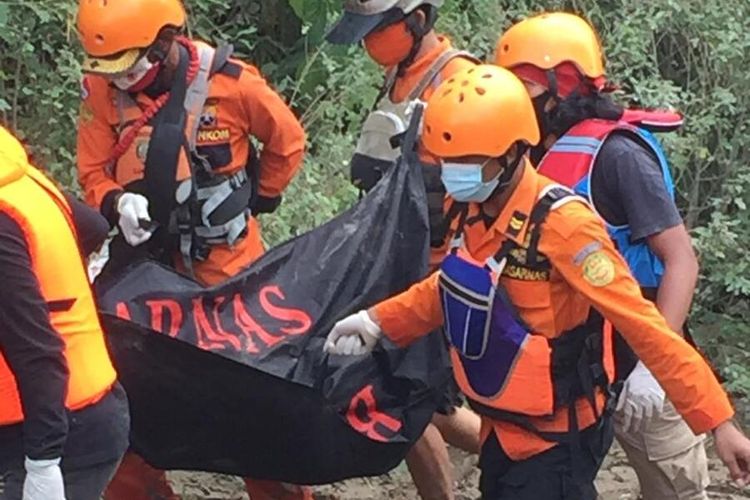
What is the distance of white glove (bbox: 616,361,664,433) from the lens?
4297 millimetres

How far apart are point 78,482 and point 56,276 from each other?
535 millimetres

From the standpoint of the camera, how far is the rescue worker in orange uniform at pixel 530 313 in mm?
3684

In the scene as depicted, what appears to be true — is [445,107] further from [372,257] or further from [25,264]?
[25,264]

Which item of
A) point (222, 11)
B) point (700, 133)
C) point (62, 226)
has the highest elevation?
point (62, 226)

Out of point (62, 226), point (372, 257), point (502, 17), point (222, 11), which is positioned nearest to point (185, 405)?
point (372, 257)

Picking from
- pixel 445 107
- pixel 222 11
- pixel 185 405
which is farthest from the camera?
pixel 222 11

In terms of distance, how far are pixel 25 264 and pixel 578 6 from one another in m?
6.43

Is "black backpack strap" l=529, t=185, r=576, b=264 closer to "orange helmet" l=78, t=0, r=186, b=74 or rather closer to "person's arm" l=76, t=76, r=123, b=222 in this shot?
"orange helmet" l=78, t=0, r=186, b=74

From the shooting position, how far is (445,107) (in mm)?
3865

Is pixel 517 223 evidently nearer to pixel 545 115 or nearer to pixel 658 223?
pixel 658 223

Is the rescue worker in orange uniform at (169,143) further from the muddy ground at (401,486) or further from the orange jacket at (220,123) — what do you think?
the muddy ground at (401,486)

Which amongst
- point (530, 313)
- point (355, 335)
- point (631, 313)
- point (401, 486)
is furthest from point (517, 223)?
point (401, 486)

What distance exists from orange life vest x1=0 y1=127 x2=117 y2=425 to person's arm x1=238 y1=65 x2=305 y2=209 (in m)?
1.31

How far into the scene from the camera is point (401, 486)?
6.29 metres
